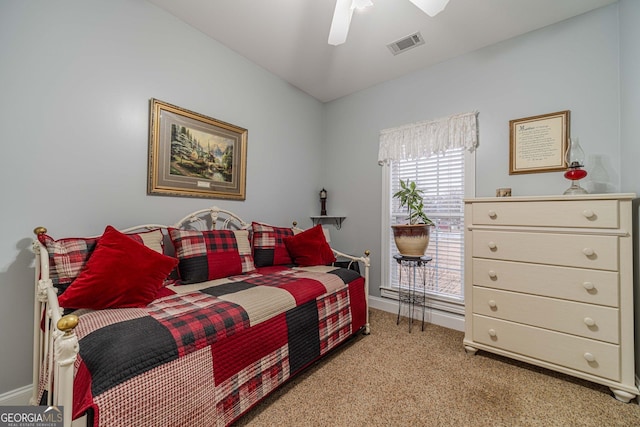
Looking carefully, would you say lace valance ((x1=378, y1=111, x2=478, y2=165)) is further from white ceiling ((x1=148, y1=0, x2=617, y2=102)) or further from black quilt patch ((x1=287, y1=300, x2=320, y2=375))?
black quilt patch ((x1=287, y1=300, x2=320, y2=375))

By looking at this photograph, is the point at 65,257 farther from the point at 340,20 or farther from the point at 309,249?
the point at 340,20

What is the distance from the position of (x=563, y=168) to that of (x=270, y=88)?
2.82 metres

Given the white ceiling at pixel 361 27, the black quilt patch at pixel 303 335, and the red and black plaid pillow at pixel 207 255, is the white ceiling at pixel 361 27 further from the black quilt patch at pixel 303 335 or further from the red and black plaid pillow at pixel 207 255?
the black quilt patch at pixel 303 335

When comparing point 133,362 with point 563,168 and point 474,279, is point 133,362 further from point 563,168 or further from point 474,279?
point 563,168

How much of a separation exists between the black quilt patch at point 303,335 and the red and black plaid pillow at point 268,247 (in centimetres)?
80

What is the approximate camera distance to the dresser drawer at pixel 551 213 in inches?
62.5

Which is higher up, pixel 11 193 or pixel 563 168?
pixel 563 168

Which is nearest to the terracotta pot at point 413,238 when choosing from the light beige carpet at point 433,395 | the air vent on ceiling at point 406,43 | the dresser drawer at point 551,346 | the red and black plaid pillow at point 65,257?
the dresser drawer at point 551,346

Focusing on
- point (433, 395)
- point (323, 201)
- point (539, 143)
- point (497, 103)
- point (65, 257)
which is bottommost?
point (433, 395)

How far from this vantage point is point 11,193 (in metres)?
1.48

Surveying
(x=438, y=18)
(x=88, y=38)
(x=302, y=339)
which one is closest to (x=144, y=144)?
(x=88, y=38)

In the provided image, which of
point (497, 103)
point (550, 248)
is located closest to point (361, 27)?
point (497, 103)

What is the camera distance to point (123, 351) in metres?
0.95

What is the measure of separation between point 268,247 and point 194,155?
104 centimetres
